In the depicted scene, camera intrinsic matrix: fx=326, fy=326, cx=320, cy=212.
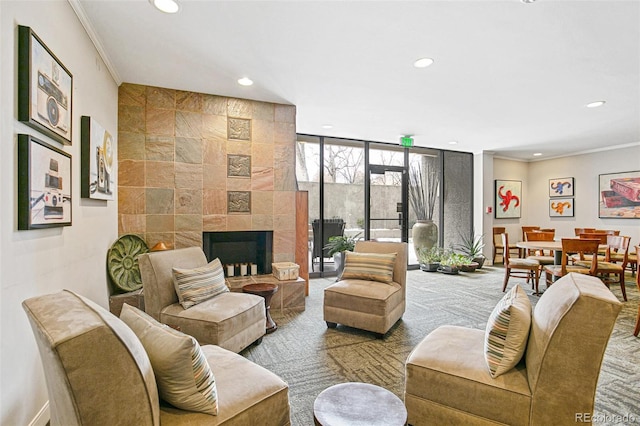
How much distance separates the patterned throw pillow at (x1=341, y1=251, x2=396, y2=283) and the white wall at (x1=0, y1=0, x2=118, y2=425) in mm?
2363

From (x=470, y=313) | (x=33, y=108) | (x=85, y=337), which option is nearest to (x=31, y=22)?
(x=33, y=108)

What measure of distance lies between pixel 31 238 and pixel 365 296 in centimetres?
244

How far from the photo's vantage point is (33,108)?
161cm

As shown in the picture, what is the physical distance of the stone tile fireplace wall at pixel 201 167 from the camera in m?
3.65

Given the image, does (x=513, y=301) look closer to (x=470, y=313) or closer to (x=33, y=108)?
(x=470, y=313)

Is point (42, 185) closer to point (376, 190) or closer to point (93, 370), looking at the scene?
point (93, 370)

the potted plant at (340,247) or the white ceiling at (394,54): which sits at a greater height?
the white ceiling at (394,54)

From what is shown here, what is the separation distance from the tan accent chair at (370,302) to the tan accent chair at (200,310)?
0.74 meters

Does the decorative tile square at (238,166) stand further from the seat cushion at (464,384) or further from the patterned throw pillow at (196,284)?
the seat cushion at (464,384)

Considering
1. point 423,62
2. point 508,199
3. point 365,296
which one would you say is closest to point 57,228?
point 365,296

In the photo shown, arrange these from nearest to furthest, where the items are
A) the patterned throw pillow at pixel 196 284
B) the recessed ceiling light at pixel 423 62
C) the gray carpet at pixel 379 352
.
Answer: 1. the gray carpet at pixel 379 352
2. the patterned throw pillow at pixel 196 284
3. the recessed ceiling light at pixel 423 62

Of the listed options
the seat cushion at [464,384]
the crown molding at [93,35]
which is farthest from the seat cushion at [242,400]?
the crown molding at [93,35]

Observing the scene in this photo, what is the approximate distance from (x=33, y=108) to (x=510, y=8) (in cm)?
291

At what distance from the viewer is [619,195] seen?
6.43 metres
